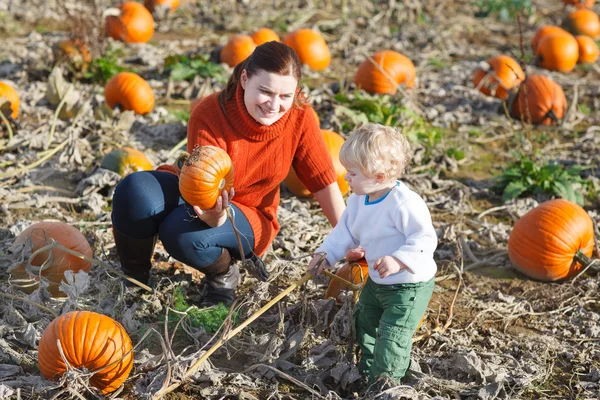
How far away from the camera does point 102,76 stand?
309 inches

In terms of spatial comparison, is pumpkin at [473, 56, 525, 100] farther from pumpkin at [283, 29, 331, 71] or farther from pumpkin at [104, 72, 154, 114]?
pumpkin at [104, 72, 154, 114]

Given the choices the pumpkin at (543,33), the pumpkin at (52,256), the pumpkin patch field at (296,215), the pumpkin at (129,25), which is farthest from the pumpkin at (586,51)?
the pumpkin at (52,256)

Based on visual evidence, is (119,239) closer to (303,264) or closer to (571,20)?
(303,264)

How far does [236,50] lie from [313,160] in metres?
A: 4.41

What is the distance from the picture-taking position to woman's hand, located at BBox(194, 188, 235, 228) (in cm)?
379

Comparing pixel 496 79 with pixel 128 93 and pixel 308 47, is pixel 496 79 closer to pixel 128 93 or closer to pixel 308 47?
pixel 308 47

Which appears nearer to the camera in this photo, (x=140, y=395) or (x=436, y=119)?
(x=140, y=395)

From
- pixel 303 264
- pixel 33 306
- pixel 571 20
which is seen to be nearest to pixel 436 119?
pixel 303 264

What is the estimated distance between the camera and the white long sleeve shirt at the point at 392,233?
3350 millimetres

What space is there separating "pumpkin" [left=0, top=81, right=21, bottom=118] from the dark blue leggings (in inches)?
112

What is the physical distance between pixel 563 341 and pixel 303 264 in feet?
5.26

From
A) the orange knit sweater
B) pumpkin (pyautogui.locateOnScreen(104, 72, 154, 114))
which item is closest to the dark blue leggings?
the orange knit sweater

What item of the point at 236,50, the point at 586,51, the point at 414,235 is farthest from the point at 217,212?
the point at 586,51

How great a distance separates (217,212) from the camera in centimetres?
386
